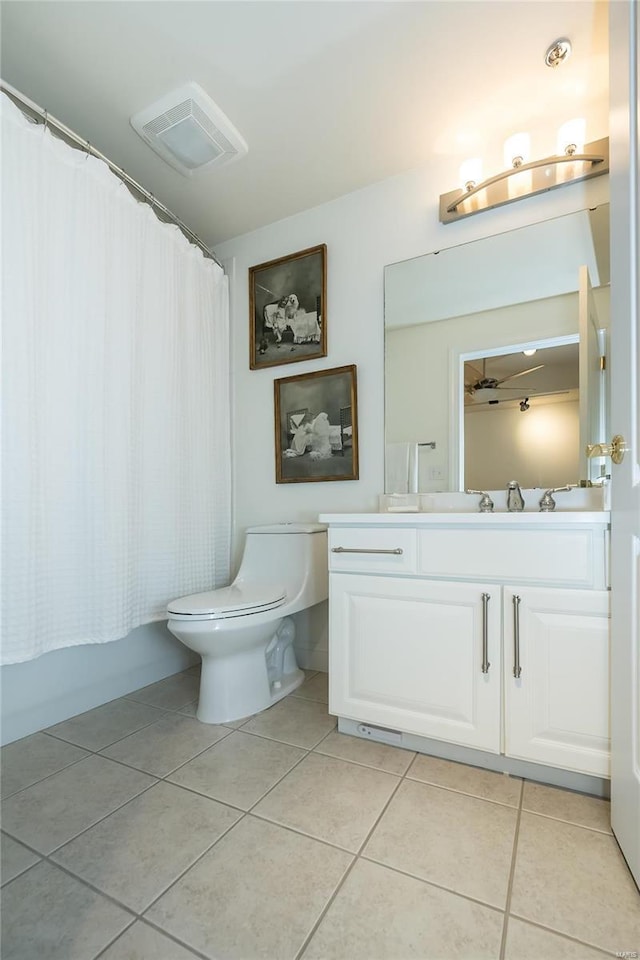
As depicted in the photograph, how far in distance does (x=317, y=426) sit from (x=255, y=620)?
993 mm

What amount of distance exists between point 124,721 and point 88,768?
1.02 ft

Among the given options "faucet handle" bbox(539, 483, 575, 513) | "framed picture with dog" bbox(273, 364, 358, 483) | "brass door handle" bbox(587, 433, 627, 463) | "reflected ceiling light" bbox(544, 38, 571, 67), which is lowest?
"faucet handle" bbox(539, 483, 575, 513)

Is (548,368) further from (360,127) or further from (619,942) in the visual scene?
(619,942)

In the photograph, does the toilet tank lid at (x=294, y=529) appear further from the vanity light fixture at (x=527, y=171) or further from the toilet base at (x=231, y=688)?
the vanity light fixture at (x=527, y=171)

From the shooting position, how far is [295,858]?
100 cm

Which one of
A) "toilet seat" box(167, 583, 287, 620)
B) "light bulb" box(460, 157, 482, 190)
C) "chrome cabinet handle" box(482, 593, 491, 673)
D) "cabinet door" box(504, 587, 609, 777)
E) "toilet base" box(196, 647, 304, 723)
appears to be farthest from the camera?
"light bulb" box(460, 157, 482, 190)

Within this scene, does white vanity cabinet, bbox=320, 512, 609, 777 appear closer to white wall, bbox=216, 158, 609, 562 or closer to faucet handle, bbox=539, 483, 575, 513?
faucet handle, bbox=539, 483, 575, 513

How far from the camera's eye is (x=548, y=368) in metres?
1.67

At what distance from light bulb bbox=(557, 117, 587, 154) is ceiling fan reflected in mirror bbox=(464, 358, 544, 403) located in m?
0.79

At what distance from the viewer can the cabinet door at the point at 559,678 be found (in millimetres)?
1143

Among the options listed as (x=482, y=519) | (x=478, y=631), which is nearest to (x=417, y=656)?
(x=478, y=631)

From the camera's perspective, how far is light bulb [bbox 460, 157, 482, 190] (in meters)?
1.76

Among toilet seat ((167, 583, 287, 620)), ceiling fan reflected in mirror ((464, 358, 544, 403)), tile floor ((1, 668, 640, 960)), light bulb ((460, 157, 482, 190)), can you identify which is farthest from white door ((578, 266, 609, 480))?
toilet seat ((167, 583, 287, 620))

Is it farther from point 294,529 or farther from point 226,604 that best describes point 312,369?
point 226,604
